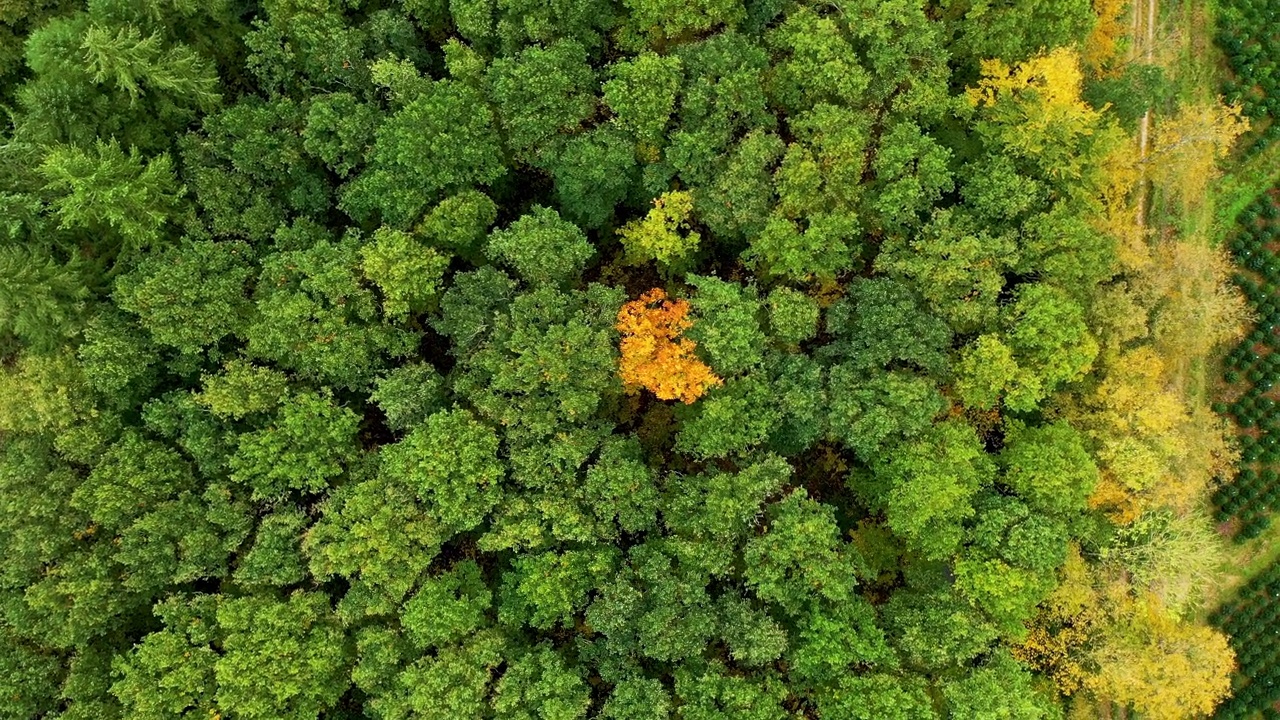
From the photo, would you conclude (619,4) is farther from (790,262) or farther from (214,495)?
(214,495)

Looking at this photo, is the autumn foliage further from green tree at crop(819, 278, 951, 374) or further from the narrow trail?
the narrow trail

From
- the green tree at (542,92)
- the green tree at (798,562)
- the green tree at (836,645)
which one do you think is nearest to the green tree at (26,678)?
the green tree at (798,562)

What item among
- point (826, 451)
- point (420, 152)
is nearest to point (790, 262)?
point (826, 451)

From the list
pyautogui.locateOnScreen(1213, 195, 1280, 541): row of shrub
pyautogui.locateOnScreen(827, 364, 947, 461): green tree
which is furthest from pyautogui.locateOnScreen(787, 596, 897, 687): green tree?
pyautogui.locateOnScreen(1213, 195, 1280, 541): row of shrub

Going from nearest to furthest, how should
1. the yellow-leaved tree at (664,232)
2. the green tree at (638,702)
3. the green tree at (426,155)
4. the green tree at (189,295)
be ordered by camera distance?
the green tree at (638,702) → the green tree at (189,295) → the green tree at (426,155) → the yellow-leaved tree at (664,232)

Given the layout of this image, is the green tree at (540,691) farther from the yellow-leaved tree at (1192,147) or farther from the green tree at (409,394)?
the yellow-leaved tree at (1192,147)
